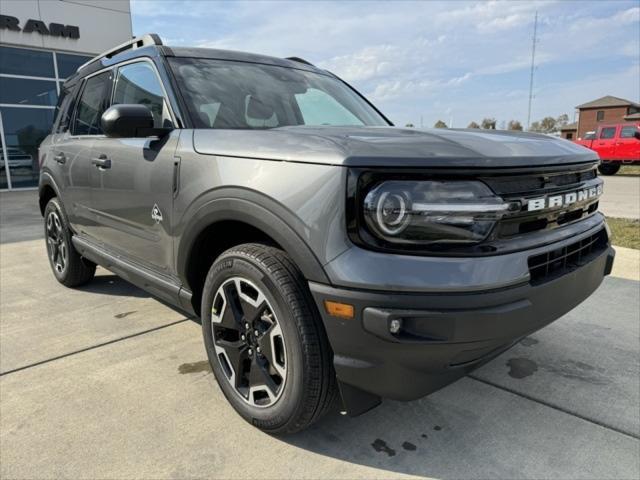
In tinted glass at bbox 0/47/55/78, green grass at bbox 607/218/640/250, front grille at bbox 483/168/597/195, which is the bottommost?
green grass at bbox 607/218/640/250

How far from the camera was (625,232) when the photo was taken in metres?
6.80

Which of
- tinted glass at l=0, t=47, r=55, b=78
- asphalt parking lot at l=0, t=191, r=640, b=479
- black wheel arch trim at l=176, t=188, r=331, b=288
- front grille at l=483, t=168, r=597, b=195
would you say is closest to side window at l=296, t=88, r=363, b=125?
black wheel arch trim at l=176, t=188, r=331, b=288

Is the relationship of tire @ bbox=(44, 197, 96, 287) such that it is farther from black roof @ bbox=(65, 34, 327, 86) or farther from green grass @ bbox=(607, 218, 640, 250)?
green grass @ bbox=(607, 218, 640, 250)

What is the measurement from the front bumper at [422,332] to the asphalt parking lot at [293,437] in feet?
1.55

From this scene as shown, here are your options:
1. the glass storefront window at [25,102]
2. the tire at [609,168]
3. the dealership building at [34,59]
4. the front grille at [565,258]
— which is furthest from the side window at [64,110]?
the tire at [609,168]

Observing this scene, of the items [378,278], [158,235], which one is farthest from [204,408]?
[378,278]

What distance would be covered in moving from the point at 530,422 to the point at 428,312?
1.14 metres

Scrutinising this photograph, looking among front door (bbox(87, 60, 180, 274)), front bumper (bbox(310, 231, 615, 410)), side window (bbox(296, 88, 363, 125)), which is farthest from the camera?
side window (bbox(296, 88, 363, 125))

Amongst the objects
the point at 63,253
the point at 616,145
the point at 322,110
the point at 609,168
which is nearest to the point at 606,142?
the point at 616,145

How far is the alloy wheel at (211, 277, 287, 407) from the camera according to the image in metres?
2.03

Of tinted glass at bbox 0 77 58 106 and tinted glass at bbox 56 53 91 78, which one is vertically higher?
tinted glass at bbox 56 53 91 78

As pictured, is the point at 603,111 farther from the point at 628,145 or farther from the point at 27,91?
the point at 27,91

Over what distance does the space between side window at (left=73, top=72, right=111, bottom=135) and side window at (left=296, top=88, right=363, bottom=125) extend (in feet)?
4.88

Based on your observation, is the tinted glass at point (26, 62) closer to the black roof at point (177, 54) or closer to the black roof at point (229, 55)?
the black roof at point (177, 54)
